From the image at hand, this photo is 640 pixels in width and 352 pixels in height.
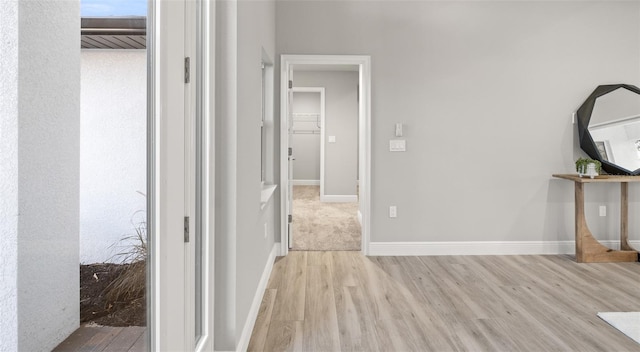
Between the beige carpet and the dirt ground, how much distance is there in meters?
3.11

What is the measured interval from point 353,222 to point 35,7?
4.99m

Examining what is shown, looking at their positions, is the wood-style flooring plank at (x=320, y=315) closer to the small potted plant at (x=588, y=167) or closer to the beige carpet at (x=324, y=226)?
the beige carpet at (x=324, y=226)

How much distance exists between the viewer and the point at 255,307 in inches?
92.4

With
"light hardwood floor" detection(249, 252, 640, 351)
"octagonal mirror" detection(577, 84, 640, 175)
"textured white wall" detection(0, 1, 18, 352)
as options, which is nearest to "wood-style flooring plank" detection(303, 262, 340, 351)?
"light hardwood floor" detection(249, 252, 640, 351)

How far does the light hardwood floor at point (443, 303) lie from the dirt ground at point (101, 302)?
1.24m

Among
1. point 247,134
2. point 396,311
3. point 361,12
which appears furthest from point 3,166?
point 361,12

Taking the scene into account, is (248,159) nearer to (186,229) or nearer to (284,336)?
(186,229)

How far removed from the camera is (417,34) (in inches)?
146

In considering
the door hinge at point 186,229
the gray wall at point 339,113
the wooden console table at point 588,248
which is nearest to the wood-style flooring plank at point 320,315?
the door hinge at point 186,229

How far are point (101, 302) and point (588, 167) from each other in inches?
158

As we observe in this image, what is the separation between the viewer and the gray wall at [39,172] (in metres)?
0.54

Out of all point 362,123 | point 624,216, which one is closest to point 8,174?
point 362,123

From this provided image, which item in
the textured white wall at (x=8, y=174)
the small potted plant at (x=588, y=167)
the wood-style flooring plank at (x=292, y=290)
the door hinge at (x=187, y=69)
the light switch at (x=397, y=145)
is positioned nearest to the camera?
the textured white wall at (x=8, y=174)

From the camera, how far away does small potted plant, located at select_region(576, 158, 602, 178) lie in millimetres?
3441
